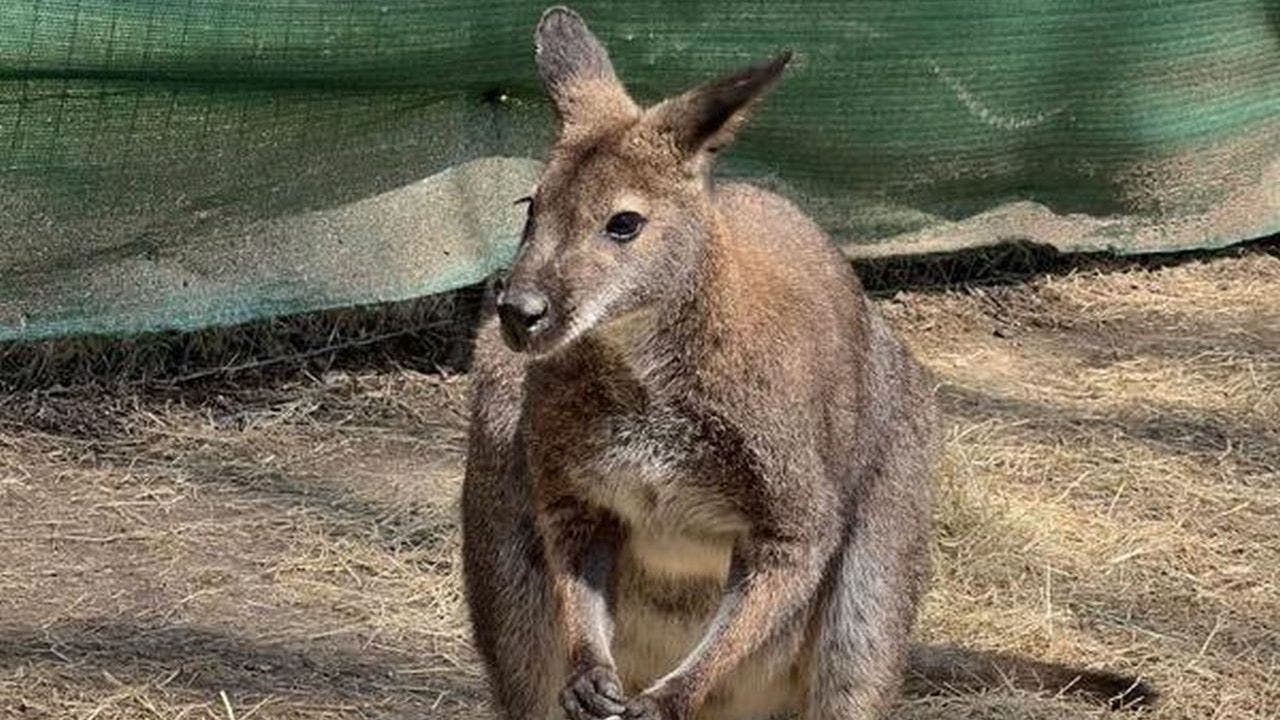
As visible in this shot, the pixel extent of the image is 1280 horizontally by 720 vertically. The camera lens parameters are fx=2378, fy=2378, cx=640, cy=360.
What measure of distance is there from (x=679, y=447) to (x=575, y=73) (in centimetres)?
69

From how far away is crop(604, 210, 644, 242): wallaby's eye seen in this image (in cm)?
384

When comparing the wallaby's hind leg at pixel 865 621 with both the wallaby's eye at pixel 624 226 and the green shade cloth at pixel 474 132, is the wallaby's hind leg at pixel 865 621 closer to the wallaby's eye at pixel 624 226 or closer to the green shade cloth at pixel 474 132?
the wallaby's eye at pixel 624 226

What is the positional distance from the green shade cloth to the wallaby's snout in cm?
257

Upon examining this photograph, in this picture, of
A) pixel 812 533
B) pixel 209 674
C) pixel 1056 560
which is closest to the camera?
pixel 812 533

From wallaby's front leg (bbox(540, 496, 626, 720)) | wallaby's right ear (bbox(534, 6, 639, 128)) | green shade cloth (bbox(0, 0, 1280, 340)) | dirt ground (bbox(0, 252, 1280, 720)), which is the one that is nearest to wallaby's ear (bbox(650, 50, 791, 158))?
wallaby's right ear (bbox(534, 6, 639, 128))

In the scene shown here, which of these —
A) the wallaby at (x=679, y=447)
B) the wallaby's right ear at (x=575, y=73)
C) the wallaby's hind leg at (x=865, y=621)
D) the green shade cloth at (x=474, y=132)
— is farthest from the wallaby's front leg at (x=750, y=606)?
the green shade cloth at (x=474, y=132)

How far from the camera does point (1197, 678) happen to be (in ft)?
17.1

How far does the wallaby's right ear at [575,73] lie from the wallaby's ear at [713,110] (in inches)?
5.2

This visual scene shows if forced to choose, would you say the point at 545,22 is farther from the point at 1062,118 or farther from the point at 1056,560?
the point at 1062,118

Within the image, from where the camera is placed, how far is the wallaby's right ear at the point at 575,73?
409 centimetres

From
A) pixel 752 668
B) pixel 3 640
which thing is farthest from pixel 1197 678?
pixel 3 640

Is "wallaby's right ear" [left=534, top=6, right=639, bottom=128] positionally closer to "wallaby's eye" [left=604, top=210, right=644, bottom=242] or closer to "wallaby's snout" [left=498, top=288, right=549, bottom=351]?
"wallaby's eye" [left=604, top=210, right=644, bottom=242]

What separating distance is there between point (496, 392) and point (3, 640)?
1439 mm

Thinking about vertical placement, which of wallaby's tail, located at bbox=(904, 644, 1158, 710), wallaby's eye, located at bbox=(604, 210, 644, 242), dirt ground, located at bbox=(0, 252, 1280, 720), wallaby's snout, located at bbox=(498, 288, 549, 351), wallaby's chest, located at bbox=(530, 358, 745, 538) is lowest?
dirt ground, located at bbox=(0, 252, 1280, 720)
